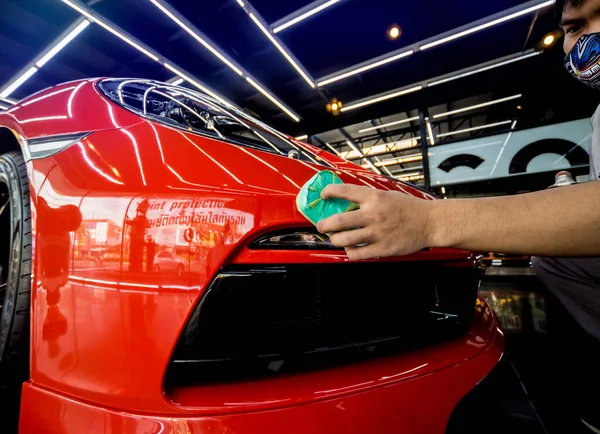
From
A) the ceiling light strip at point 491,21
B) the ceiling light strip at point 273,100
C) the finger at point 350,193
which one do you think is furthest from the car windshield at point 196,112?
the ceiling light strip at point 273,100

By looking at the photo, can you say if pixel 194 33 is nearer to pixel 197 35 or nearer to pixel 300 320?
pixel 197 35

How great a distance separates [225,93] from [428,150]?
4.99 meters

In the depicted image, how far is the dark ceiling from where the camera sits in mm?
5020

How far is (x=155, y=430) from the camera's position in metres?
0.55

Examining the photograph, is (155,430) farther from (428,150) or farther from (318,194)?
(428,150)

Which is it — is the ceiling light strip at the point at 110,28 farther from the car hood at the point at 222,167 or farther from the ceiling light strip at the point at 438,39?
the car hood at the point at 222,167

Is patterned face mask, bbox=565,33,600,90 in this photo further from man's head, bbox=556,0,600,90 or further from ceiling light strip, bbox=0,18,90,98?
ceiling light strip, bbox=0,18,90,98

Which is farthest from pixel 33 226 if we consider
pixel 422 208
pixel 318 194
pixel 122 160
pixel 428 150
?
pixel 428 150

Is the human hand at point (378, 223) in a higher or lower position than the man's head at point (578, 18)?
lower

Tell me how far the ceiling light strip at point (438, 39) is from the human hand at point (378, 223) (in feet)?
19.9

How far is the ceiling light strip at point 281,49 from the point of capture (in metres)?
4.94

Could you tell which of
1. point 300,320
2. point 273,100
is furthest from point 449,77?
point 300,320

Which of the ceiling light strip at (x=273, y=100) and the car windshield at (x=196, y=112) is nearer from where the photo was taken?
the car windshield at (x=196, y=112)

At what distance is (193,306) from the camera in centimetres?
59
